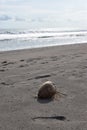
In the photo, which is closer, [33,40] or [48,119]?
[48,119]

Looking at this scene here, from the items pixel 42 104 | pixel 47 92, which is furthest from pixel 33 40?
pixel 42 104

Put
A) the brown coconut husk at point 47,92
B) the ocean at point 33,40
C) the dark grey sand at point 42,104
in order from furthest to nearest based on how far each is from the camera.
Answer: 1. the ocean at point 33,40
2. the brown coconut husk at point 47,92
3. the dark grey sand at point 42,104

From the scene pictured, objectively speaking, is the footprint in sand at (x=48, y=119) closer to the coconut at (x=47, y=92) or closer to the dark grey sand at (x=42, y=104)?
the dark grey sand at (x=42, y=104)

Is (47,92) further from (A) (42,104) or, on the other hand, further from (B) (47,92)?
(A) (42,104)

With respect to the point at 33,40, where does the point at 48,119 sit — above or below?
above

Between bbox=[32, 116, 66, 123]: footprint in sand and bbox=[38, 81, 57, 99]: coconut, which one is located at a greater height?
bbox=[32, 116, 66, 123]: footprint in sand

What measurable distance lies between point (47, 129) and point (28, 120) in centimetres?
38

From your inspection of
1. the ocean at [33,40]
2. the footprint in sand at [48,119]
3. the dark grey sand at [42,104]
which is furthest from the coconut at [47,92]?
the ocean at [33,40]

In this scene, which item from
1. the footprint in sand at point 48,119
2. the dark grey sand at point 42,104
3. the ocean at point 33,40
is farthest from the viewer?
the ocean at point 33,40

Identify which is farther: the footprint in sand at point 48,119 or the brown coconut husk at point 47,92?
the brown coconut husk at point 47,92

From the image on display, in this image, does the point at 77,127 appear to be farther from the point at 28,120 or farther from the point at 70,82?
the point at 70,82

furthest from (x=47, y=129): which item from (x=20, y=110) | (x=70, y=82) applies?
(x=70, y=82)

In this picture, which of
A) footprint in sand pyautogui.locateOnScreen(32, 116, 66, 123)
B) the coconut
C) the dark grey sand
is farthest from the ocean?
→ footprint in sand pyautogui.locateOnScreen(32, 116, 66, 123)

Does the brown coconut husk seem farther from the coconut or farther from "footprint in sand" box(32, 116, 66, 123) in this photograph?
"footprint in sand" box(32, 116, 66, 123)
